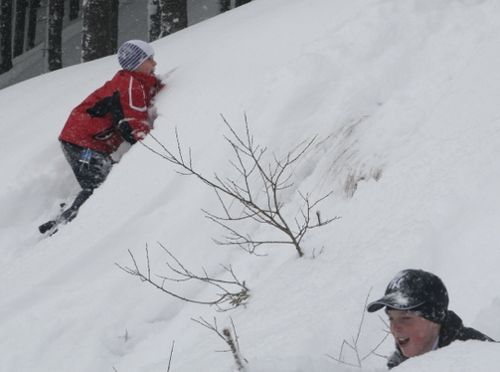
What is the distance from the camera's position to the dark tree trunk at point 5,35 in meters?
19.8

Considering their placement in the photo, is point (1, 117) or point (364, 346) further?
point (1, 117)

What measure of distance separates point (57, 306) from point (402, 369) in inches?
125

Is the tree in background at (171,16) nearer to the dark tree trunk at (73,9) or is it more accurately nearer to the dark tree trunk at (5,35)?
the dark tree trunk at (5,35)

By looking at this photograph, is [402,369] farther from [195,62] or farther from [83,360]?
[195,62]

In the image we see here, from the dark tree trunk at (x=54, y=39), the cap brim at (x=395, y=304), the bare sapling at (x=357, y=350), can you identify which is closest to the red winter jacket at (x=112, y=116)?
the bare sapling at (x=357, y=350)

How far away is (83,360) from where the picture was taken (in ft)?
14.6

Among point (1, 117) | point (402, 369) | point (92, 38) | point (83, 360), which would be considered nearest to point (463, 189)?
point (402, 369)

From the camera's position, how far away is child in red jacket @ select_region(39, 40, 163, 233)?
243 inches

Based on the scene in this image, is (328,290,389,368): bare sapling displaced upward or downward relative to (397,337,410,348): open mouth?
downward

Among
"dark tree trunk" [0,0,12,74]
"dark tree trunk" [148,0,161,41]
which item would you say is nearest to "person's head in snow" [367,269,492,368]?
"dark tree trunk" [148,0,161,41]

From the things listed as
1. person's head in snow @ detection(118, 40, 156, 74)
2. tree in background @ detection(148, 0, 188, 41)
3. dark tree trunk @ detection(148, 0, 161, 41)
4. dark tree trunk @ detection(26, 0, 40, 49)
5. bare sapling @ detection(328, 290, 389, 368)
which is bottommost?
dark tree trunk @ detection(26, 0, 40, 49)

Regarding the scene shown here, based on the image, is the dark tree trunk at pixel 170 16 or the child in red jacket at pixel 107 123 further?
the dark tree trunk at pixel 170 16

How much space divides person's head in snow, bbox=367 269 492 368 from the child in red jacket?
146 inches

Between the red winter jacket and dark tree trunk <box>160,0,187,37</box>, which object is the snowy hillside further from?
dark tree trunk <box>160,0,187,37</box>
